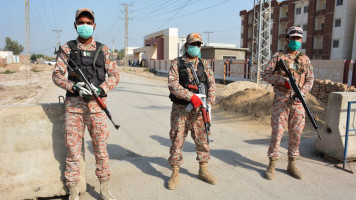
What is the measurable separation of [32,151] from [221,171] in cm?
256

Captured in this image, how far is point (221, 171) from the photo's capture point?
4.14 meters

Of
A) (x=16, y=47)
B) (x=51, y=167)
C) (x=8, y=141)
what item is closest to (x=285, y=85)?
(x=51, y=167)

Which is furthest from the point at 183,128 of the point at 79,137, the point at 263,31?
the point at 263,31

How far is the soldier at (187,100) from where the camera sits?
3.52 meters

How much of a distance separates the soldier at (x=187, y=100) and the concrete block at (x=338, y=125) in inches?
86.5

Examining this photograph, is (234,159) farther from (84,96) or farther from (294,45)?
(84,96)

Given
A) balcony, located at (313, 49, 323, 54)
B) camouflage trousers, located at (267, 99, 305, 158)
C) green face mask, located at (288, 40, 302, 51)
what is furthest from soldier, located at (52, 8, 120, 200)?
balcony, located at (313, 49, 323, 54)

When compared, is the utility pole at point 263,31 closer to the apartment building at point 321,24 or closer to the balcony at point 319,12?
the apartment building at point 321,24

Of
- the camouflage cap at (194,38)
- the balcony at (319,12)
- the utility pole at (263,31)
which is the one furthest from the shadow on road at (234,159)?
the balcony at (319,12)

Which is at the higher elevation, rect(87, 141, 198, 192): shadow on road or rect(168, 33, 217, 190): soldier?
rect(168, 33, 217, 190): soldier

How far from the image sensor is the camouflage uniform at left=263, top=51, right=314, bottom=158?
384cm

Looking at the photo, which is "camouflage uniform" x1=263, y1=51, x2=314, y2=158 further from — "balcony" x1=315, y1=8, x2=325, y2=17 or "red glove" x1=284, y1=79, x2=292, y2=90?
"balcony" x1=315, y1=8, x2=325, y2=17

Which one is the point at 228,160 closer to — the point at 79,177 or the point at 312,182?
the point at 312,182

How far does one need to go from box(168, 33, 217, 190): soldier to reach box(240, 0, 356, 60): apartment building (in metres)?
37.6
